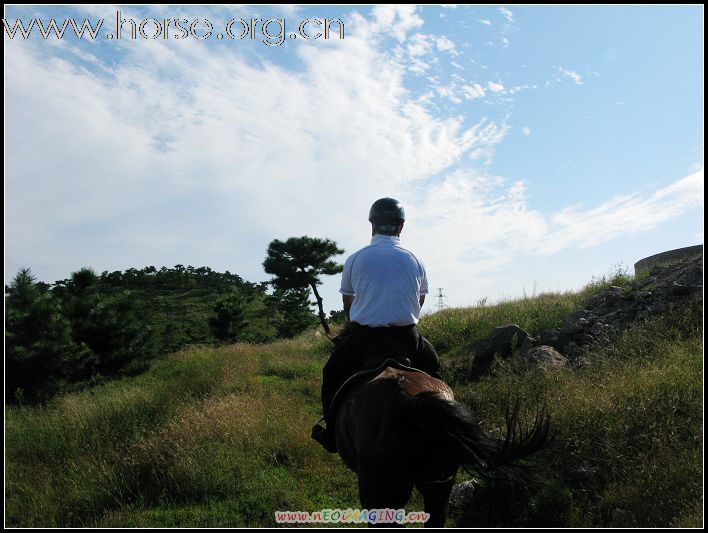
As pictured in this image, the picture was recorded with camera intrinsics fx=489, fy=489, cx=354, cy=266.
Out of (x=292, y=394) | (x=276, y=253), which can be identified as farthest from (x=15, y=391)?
(x=276, y=253)

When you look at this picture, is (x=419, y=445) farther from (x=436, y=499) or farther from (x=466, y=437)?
(x=436, y=499)

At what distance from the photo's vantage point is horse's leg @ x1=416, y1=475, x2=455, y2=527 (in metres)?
3.44

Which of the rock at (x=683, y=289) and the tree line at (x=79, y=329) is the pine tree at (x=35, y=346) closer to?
the tree line at (x=79, y=329)

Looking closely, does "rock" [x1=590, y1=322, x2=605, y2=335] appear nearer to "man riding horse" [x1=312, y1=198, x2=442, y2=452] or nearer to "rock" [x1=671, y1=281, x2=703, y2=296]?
"rock" [x1=671, y1=281, x2=703, y2=296]

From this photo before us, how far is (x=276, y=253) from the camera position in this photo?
2803 centimetres

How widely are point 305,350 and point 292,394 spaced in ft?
20.4

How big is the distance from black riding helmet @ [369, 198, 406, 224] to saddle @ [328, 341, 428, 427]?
1.08m

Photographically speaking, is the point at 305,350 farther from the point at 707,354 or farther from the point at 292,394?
the point at 707,354

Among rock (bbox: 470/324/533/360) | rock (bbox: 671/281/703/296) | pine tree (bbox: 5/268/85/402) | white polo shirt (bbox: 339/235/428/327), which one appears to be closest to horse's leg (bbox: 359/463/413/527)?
white polo shirt (bbox: 339/235/428/327)

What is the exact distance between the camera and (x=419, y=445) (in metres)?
3.15

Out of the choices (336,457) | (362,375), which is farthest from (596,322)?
(362,375)

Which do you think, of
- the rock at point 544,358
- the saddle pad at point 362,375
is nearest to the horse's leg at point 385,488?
the saddle pad at point 362,375

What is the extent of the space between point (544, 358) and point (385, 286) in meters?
5.89

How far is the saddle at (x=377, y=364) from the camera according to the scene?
A: 12.4 feet
